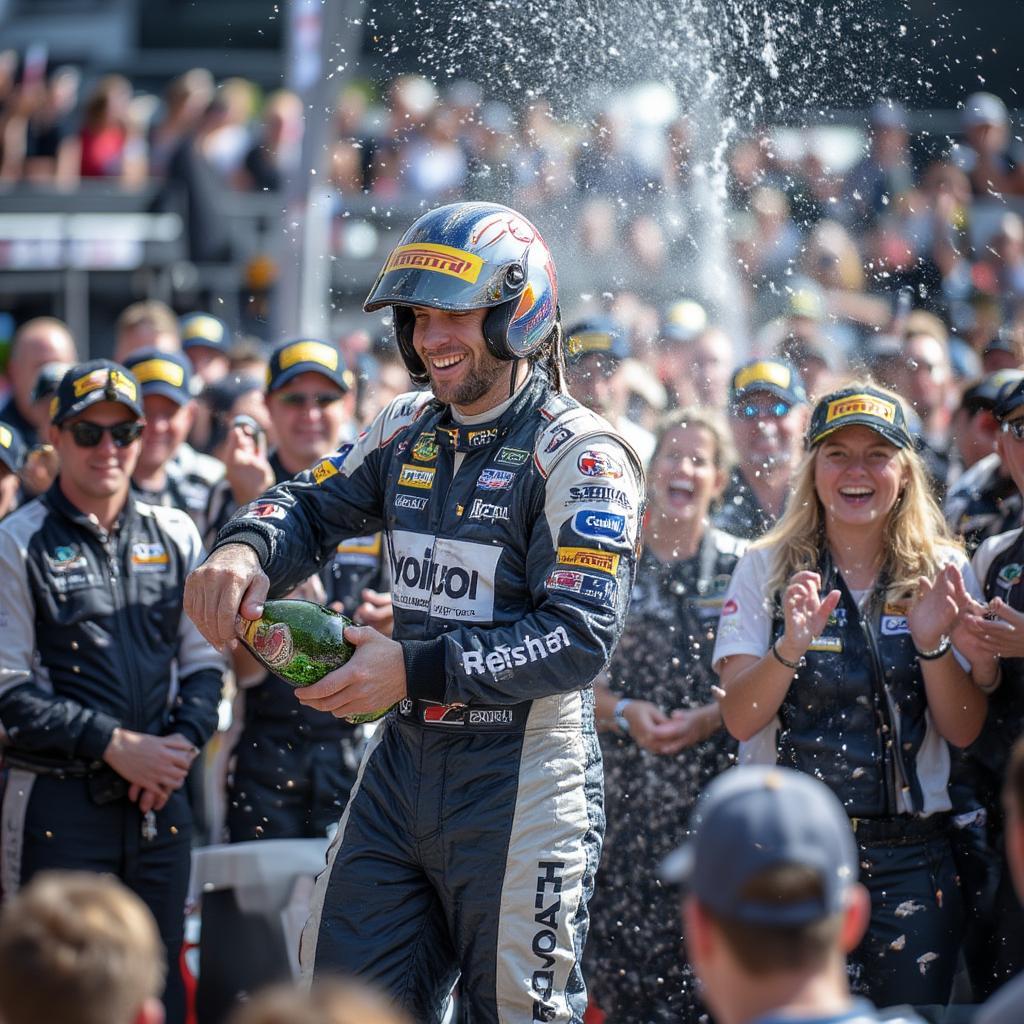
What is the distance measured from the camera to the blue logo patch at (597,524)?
423 cm

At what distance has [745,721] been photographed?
5266mm

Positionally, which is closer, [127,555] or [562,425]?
[562,425]

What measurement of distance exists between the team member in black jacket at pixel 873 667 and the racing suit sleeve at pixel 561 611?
102 cm

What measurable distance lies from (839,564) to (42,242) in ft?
31.0

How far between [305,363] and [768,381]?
1.94 metres

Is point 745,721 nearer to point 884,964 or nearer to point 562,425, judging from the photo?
point 884,964

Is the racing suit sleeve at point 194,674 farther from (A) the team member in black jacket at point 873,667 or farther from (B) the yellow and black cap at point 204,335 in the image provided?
(B) the yellow and black cap at point 204,335

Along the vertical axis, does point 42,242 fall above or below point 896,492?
above

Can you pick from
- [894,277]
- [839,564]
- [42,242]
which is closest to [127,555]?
[839,564]

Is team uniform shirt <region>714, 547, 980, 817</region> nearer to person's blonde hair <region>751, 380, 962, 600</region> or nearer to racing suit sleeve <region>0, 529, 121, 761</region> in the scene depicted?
person's blonde hair <region>751, 380, 962, 600</region>

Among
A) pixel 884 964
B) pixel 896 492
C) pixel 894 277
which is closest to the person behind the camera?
pixel 884 964

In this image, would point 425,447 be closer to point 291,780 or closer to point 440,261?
point 440,261


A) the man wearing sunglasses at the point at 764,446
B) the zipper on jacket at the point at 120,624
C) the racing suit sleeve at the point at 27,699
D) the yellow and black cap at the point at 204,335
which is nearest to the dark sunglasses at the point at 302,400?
the zipper on jacket at the point at 120,624

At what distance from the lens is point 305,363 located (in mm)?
6883
